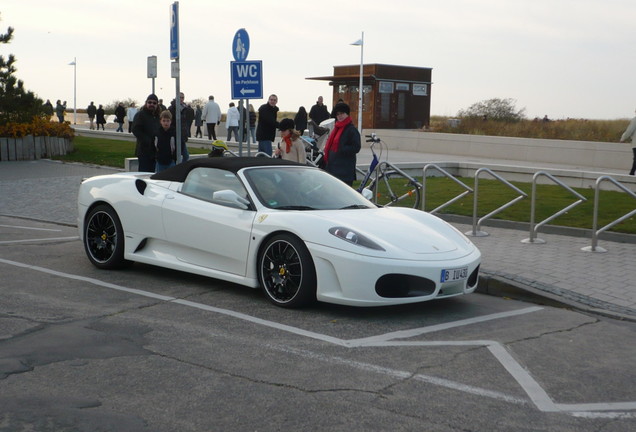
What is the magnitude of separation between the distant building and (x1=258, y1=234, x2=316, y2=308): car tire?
38899 mm

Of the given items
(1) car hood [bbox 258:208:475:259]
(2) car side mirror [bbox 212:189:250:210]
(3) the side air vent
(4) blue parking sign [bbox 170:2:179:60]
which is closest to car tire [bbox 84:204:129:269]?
(3) the side air vent

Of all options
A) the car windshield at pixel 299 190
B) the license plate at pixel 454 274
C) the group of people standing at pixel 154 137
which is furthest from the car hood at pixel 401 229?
the group of people standing at pixel 154 137

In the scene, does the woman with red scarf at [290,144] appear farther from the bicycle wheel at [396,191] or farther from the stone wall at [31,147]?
the stone wall at [31,147]

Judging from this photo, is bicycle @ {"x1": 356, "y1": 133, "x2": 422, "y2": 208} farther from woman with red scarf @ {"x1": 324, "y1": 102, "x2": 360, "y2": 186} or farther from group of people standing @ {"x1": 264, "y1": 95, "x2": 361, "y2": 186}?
woman with red scarf @ {"x1": 324, "y1": 102, "x2": 360, "y2": 186}

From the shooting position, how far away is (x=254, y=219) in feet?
25.0

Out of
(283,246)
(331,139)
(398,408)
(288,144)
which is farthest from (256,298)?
(288,144)

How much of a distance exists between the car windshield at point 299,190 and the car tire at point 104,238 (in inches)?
67.1

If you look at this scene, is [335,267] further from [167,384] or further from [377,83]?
[377,83]

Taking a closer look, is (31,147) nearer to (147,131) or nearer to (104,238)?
(147,131)

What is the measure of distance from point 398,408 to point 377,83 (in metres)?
42.9

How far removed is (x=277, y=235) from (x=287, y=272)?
0.35 metres

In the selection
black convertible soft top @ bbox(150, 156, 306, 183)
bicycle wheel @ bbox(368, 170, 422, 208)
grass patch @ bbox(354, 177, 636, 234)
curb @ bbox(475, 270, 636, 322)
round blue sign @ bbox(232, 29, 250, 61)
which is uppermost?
round blue sign @ bbox(232, 29, 250, 61)

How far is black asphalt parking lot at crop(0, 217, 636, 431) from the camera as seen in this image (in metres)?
4.59

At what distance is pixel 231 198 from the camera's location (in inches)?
304
